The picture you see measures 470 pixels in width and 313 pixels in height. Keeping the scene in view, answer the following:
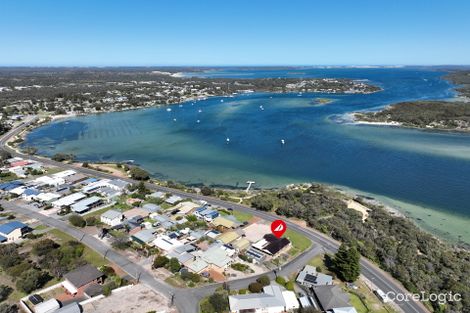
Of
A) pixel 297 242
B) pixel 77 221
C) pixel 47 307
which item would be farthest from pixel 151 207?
pixel 297 242

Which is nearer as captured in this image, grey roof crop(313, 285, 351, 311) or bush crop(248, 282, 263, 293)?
grey roof crop(313, 285, 351, 311)

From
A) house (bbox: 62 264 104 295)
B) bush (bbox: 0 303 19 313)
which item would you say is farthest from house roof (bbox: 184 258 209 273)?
bush (bbox: 0 303 19 313)

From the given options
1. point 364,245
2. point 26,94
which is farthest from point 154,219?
point 26,94

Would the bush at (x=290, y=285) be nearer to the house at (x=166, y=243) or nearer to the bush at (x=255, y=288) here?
the bush at (x=255, y=288)

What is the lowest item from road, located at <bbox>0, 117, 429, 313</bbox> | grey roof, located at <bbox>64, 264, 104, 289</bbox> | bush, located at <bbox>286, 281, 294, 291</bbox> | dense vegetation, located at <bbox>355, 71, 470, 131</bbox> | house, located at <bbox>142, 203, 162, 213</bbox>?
road, located at <bbox>0, 117, 429, 313</bbox>

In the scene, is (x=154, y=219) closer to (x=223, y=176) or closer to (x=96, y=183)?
(x=96, y=183)

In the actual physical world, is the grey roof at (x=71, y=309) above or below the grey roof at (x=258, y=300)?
above

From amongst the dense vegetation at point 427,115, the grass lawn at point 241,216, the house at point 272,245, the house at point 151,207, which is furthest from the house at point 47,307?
the dense vegetation at point 427,115

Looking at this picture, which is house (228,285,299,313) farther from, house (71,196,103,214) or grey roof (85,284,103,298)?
house (71,196,103,214)
